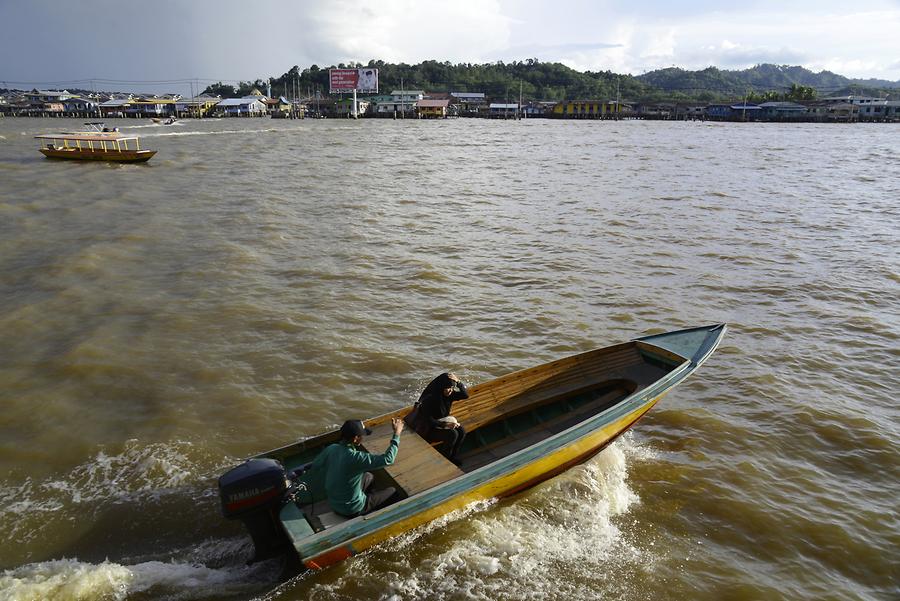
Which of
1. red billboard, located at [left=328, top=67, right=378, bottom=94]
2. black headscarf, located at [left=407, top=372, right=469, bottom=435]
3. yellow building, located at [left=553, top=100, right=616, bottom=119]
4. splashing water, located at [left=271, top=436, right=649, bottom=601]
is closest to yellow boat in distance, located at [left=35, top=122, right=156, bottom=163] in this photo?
black headscarf, located at [left=407, top=372, right=469, bottom=435]

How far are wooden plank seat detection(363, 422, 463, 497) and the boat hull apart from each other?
35.5 metres

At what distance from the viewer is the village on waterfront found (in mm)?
110625

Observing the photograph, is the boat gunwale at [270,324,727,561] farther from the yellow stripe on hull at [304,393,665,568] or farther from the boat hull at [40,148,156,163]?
the boat hull at [40,148,156,163]

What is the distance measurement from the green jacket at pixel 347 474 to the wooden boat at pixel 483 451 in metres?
0.17

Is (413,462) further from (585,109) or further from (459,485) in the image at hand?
(585,109)

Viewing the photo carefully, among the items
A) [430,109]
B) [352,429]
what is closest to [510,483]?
[352,429]

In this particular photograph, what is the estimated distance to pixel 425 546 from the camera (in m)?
6.04

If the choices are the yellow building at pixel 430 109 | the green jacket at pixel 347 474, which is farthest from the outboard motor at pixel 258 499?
the yellow building at pixel 430 109

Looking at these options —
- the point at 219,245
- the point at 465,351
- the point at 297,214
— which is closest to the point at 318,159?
the point at 297,214

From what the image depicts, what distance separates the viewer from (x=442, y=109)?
11812 centimetres

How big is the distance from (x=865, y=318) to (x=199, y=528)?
13890mm

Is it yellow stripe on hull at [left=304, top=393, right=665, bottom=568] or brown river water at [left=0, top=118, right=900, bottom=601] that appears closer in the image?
yellow stripe on hull at [left=304, top=393, right=665, bottom=568]

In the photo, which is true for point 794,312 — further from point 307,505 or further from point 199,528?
point 199,528

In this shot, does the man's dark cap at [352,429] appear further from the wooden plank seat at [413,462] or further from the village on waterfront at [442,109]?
the village on waterfront at [442,109]
